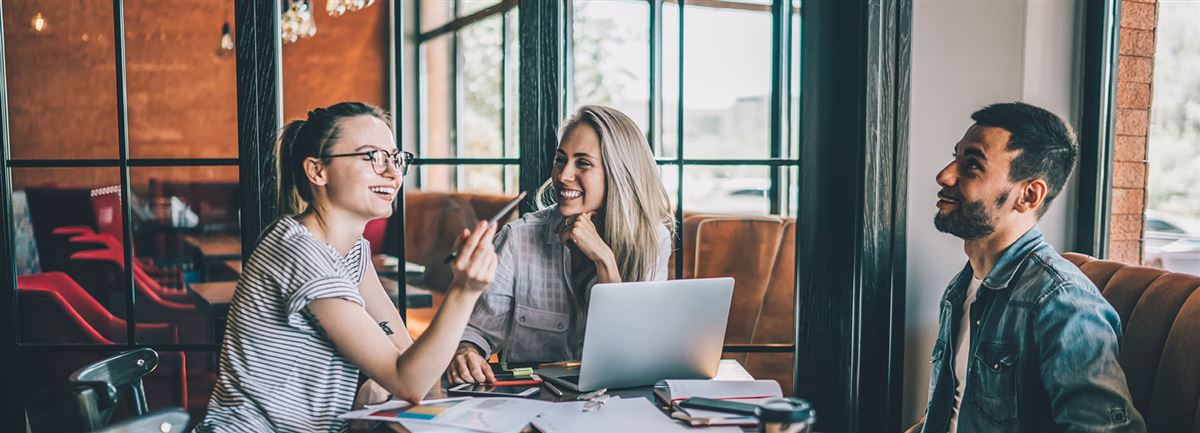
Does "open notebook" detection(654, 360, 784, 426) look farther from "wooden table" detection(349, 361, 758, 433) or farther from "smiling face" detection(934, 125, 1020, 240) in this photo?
"smiling face" detection(934, 125, 1020, 240)

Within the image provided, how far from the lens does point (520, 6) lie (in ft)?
8.68

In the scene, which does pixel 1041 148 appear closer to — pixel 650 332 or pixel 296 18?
pixel 650 332

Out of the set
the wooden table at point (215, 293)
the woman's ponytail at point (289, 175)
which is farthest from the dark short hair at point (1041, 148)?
the wooden table at point (215, 293)

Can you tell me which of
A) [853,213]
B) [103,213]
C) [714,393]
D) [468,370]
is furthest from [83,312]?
[103,213]

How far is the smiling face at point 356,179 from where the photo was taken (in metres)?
1.75

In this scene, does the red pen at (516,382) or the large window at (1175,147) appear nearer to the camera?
the red pen at (516,382)

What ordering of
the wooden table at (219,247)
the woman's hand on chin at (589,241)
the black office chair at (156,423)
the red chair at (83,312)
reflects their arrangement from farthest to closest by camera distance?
the wooden table at (219,247), the red chair at (83,312), the woman's hand on chin at (589,241), the black office chair at (156,423)

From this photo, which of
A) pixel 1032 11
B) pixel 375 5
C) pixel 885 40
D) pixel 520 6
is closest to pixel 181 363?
pixel 520 6

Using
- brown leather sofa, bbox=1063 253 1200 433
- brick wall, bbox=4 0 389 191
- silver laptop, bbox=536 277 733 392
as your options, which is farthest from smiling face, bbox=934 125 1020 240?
brick wall, bbox=4 0 389 191

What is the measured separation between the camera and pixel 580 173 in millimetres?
2334

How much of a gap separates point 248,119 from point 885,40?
1795mm

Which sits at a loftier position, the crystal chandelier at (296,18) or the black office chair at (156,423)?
the crystal chandelier at (296,18)

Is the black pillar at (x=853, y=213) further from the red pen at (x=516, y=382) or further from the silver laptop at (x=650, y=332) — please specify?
the red pen at (x=516, y=382)

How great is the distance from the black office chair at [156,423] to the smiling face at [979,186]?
4.98 feet
